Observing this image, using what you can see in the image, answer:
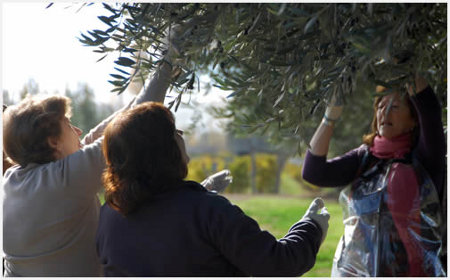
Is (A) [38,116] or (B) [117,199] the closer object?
(B) [117,199]

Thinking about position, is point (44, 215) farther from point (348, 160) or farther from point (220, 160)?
point (220, 160)

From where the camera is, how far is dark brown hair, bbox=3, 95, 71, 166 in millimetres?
2654

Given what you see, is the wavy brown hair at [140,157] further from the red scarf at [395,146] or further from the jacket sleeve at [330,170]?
the red scarf at [395,146]

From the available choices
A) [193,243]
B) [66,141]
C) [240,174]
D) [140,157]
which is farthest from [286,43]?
[240,174]

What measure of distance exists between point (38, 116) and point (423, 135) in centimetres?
197

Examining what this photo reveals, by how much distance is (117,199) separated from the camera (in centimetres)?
227

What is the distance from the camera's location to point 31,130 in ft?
8.68

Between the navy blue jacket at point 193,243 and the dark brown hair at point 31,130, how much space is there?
63 centimetres

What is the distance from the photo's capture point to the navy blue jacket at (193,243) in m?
2.18

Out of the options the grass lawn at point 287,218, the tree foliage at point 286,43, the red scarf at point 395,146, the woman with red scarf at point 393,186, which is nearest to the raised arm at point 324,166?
the woman with red scarf at point 393,186

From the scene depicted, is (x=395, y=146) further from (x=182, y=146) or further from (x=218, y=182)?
(x=182, y=146)

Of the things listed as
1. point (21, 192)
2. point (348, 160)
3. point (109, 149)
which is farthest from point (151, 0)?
point (348, 160)

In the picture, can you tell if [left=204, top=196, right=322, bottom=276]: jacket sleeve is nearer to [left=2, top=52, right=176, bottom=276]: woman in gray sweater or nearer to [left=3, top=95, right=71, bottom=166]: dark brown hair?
[left=2, top=52, right=176, bottom=276]: woman in gray sweater

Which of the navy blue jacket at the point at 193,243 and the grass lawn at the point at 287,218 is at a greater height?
the navy blue jacket at the point at 193,243
